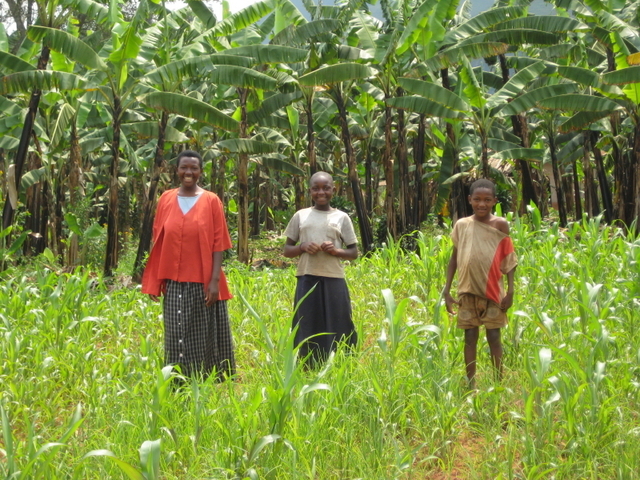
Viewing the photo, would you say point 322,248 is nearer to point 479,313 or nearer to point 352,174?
point 479,313

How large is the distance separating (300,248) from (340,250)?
0.27 m

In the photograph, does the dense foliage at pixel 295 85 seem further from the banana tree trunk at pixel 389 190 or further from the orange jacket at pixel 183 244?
the orange jacket at pixel 183 244

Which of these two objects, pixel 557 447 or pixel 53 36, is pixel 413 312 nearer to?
pixel 557 447

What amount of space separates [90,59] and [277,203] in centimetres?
1926

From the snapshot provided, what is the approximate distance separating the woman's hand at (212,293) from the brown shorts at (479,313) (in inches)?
61.3

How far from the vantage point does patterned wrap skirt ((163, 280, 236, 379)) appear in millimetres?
4262

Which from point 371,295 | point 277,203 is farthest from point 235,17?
point 277,203

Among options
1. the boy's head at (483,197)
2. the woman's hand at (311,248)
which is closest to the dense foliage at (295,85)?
the woman's hand at (311,248)

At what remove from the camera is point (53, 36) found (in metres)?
8.58

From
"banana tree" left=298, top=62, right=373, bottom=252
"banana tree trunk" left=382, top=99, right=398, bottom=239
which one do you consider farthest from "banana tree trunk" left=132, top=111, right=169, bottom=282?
"banana tree trunk" left=382, top=99, right=398, bottom=239

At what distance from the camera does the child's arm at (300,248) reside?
4.41 meters

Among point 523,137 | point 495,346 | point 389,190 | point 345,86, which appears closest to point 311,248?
point 495,346

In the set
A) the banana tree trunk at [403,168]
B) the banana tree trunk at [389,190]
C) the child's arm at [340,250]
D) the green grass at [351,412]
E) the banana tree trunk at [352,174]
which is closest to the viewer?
the green grass at [351,412]

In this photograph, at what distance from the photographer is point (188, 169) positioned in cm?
425
